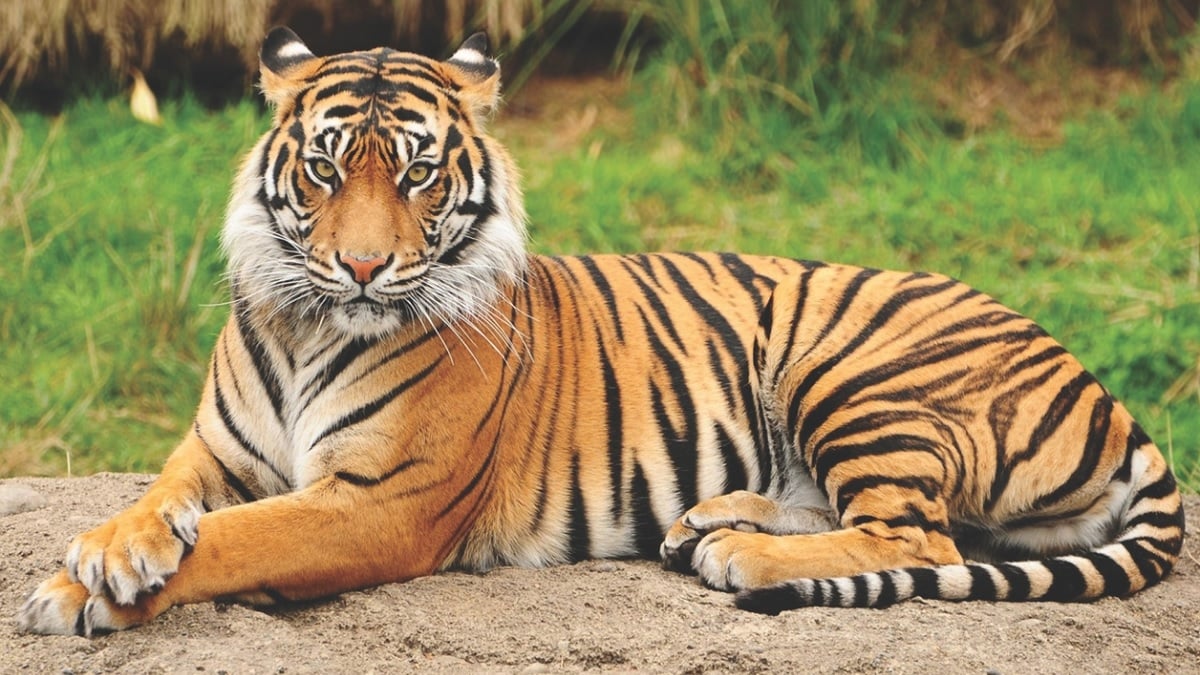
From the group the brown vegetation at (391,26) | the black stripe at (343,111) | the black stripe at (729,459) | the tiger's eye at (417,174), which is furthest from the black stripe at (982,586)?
the brown vegetation at (391,26)

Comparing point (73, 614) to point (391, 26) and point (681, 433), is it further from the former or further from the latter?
point (391, 26)

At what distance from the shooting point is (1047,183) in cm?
706

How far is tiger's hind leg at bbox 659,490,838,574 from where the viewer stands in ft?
12.9

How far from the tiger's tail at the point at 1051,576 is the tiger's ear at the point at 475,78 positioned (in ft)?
4.74

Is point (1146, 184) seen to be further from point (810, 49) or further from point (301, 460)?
point (301, 460)

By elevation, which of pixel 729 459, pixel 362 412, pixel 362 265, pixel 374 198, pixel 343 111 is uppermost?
pixel 343 111

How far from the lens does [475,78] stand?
393cm

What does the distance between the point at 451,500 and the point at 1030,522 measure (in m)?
1.60

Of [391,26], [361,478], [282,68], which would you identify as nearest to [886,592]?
[361,478]

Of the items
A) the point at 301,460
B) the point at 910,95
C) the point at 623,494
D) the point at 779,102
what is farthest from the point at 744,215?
the point at 301,460

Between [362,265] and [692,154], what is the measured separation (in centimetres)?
417

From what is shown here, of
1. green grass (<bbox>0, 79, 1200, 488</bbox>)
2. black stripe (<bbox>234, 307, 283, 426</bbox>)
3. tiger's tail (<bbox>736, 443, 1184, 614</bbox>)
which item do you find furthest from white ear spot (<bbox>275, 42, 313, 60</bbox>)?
green grass (<bbox>0, 79, 1200, 488</bbox>)

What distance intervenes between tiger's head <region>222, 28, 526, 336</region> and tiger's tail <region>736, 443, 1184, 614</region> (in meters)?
1.09

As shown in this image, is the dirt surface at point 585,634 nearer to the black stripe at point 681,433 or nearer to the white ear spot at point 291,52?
the black stripe at point 681,433
